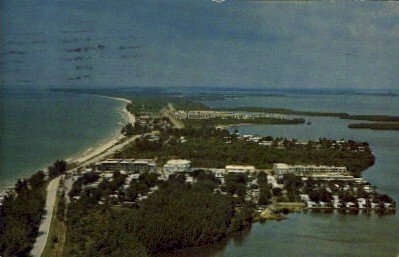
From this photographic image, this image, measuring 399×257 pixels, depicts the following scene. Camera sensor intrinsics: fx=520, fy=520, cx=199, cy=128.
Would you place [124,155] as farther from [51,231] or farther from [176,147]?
[51,231]

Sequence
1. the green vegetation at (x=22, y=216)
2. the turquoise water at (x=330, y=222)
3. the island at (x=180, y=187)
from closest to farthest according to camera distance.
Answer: the green vegetation at (x=22, y=216)
the island at (x=180, y=187)
the turquoise water at (x=330, y=222)

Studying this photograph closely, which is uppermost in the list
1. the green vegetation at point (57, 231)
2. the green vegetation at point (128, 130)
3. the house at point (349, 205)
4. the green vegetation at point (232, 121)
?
the green vegetation at point (232, 121)

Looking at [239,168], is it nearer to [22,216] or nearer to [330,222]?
[330,222]

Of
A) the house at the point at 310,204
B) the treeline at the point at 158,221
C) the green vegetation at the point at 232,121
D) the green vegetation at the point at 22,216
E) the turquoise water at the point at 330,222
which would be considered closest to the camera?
the green vegetation at the point at 22,216

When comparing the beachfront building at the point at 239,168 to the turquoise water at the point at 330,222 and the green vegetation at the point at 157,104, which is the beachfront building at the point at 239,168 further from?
the green vegetation at the point at 157,104

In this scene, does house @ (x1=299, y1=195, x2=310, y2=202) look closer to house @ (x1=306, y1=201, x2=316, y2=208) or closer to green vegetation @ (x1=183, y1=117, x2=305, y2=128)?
house @ (x1=306, y1=201, x2=316, y2=208)

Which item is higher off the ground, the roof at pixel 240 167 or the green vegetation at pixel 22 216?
the roof at pixel 240 167

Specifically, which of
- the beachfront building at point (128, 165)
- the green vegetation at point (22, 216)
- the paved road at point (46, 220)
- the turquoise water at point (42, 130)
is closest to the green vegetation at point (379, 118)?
the beachfront building at point (128, 165)

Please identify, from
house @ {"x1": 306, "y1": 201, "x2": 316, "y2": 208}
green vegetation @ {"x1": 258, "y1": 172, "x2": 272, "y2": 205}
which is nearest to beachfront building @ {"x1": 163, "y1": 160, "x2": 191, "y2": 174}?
green vegetation @ {"x1": 258, "y1": 172, "x2": 272, "y2": 205}
